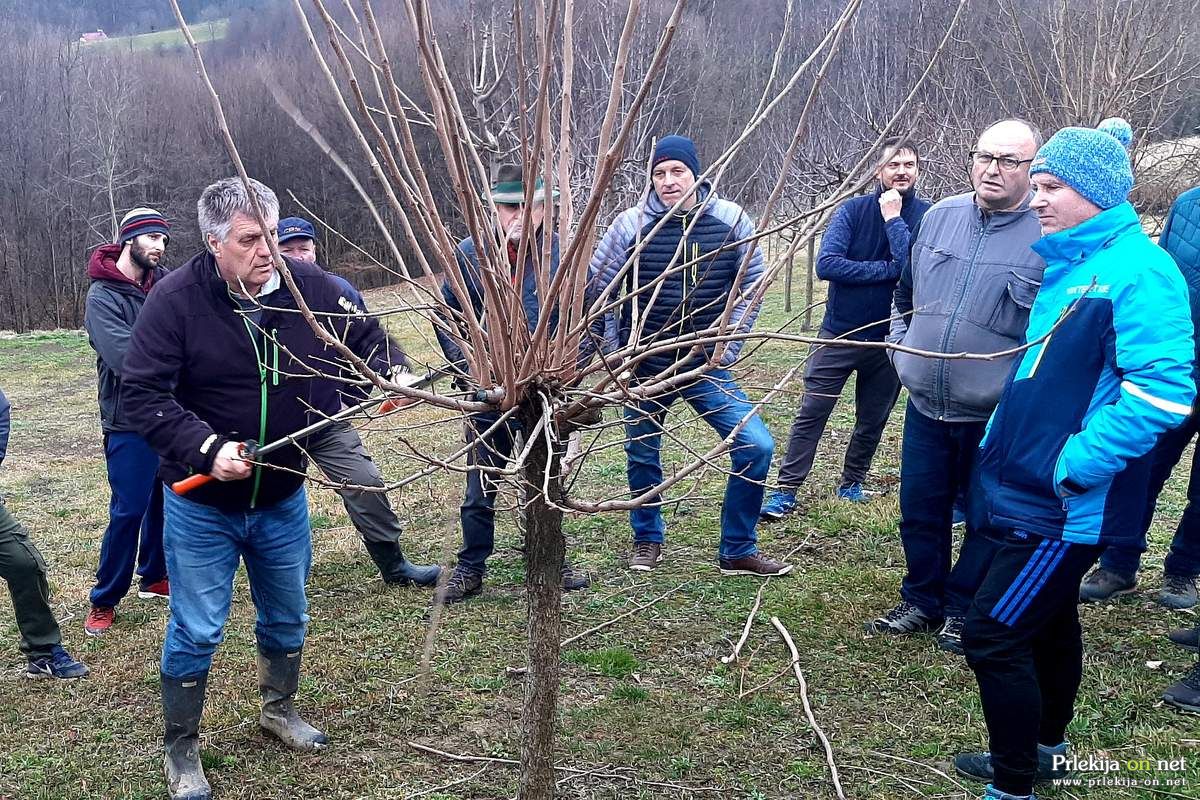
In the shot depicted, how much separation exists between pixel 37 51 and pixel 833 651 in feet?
123

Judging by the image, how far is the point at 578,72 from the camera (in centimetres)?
1545

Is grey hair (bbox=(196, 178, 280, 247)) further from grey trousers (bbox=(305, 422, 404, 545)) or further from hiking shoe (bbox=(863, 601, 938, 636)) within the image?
hiking shoe (bbox=(863, 601, 938, 636))

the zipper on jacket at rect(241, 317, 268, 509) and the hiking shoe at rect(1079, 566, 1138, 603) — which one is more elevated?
the zipper on jacket at rect(241, 317, 268, 509)

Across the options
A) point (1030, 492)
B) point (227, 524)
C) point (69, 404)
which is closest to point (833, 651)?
point (1030, 492)

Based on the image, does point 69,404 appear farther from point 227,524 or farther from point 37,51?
point 37,51

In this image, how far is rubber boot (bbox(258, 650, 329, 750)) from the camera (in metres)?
3.58

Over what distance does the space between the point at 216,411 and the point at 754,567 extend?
9.24ft

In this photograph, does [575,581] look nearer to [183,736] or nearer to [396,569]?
[396,569]

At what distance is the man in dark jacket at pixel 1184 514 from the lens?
405 centimetres

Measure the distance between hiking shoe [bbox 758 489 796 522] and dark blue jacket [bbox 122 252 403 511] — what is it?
3.20 metres

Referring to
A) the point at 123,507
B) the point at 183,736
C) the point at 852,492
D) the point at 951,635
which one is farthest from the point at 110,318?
the point at 852,492

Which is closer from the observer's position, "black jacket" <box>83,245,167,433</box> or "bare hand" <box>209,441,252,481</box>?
"bare hand" <box>209,441,252,481</box>

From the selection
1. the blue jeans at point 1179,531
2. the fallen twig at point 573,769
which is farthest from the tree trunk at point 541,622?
the blue jeans at point 1179,531

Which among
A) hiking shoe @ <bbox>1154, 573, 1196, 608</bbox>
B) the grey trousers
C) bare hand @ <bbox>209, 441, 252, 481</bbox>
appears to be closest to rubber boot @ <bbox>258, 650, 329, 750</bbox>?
bare hand @ <bbox>209, 441, 252, 481</bbox>
